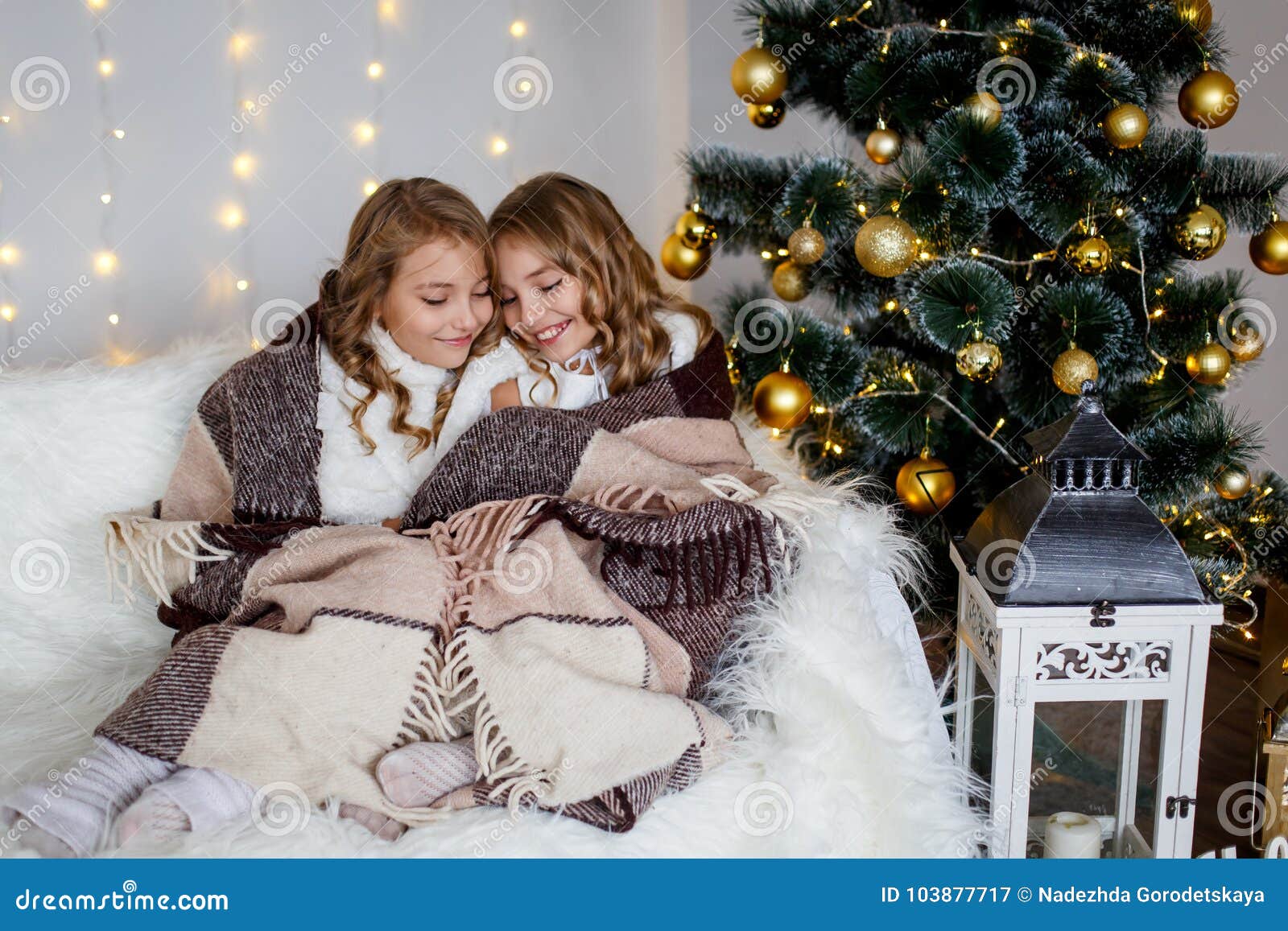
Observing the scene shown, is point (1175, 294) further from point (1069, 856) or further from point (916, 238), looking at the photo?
point (1069, 856)

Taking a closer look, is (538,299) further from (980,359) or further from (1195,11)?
(1195,11)

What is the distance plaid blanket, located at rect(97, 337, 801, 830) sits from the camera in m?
1.07

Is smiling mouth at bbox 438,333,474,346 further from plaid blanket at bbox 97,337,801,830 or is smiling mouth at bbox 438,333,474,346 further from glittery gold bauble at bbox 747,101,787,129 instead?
glittery gold bauble at bbox 747,101,787,129

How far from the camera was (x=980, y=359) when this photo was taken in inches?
60.1

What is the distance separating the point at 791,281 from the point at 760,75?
0.33 meters

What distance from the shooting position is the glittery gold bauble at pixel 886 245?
1508 millimetres

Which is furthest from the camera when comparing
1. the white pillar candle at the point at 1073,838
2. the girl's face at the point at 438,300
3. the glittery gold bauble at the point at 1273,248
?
the glittery gold bauble at the point at 1273,248

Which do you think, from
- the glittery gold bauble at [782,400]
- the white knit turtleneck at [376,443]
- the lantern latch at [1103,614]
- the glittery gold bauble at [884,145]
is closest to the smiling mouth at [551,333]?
the white knit turtleneck at [376,443]

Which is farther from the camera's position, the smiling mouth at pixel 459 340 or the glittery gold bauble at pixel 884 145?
the glittery gold bauble at pixel 884 145

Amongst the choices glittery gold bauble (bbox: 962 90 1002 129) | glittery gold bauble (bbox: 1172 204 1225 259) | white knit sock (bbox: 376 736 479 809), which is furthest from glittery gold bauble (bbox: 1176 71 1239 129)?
white knit sock (bbox: 376 736 479 809)

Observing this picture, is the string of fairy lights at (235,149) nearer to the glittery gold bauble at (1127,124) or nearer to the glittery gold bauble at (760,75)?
the glittery gold bauble at (760,75)

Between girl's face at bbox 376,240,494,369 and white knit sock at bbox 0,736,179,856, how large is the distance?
25.9 inches

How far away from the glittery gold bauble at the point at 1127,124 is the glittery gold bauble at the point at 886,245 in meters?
0.30
